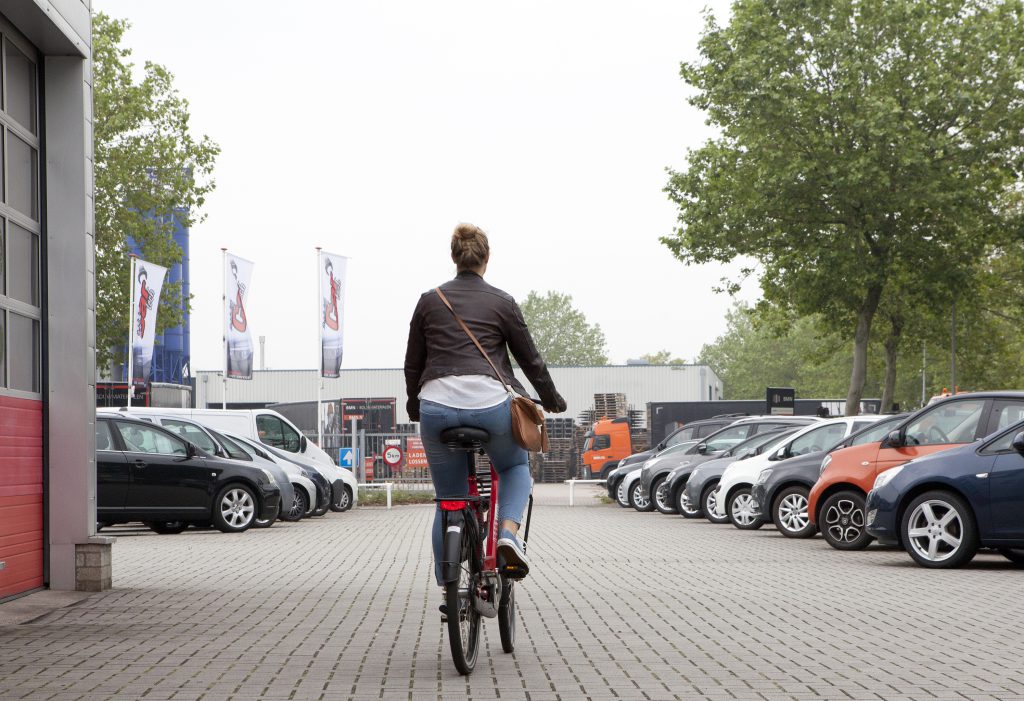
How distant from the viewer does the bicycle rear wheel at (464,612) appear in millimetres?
6848

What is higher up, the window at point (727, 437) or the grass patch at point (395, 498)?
the window at point (727, 437)

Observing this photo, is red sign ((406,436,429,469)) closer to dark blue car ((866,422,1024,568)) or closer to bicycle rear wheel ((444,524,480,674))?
dark blue car ((866,422,1024,568))

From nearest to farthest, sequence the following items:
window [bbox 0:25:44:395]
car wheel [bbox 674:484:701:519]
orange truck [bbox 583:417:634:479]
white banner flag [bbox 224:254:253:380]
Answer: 1. window [bbox 0:25:44:395]
2. car wheel [bbox 674:484:701:519]
3. white banner flag [bbox 224:254:253:380]
4. orange truck [bbox 583:417:634:479]

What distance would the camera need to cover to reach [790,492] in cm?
1914

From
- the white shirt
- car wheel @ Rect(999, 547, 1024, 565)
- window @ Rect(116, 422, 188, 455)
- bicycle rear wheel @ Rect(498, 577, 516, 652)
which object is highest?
window @ Rect(116, 422, 188, 455)

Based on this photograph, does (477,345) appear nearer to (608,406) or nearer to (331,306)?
(331,306)

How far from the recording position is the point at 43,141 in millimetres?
11438

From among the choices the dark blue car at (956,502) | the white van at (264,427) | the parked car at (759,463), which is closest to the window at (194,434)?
the white van at (264,427)

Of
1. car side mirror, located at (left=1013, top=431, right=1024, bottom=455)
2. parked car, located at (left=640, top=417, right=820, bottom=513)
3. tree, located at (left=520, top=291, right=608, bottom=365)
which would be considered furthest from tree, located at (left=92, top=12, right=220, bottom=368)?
tree, located at (left=520, top=291, right=608, bottom=365)

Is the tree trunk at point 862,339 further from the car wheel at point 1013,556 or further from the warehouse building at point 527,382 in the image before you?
the warehouse building at point 527,382

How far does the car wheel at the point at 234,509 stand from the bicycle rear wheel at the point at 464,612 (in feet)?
46.6

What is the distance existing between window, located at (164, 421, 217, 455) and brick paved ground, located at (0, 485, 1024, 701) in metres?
6.45

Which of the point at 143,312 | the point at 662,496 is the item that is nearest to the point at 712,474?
the point at 662,496

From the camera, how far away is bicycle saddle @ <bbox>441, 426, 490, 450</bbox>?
7.11m
